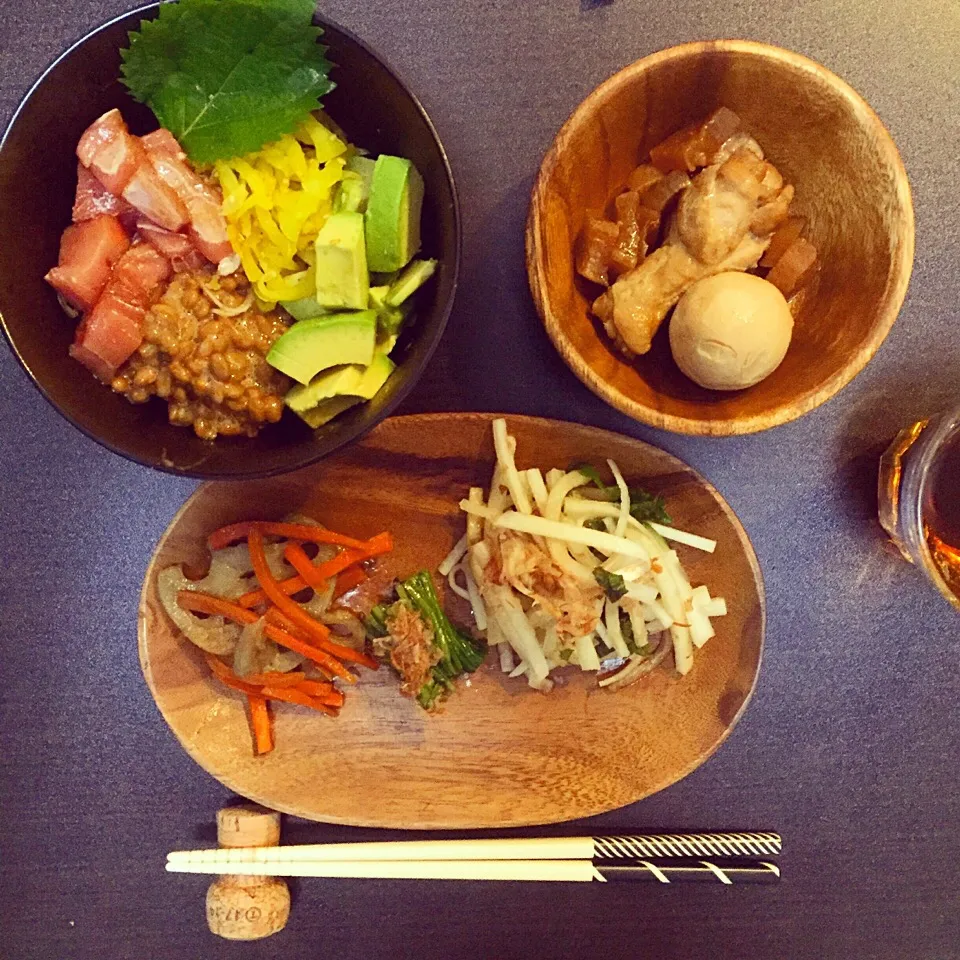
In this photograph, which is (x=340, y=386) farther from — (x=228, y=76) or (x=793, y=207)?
(x=793, y=207)

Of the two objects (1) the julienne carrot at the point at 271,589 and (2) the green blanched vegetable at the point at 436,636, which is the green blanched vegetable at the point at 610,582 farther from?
(1) the julienne carrot at the point at 271,589

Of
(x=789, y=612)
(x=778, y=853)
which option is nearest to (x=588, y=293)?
(x=789, y=612)

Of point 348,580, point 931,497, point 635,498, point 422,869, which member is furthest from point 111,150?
point 931,497

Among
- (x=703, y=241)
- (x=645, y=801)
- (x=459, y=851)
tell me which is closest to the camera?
(x=703, y=241)

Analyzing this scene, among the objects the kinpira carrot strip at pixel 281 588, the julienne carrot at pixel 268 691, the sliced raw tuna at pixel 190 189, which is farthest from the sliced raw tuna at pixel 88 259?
the julienne carrot at pixel 268 691

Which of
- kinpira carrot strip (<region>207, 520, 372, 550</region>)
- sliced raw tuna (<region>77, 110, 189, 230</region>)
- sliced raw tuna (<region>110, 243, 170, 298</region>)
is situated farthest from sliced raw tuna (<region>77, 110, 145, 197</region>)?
kinpira carrot strip (<region>207, 520, 372, 550</region>)

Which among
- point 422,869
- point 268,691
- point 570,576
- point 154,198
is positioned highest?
point 154,198
